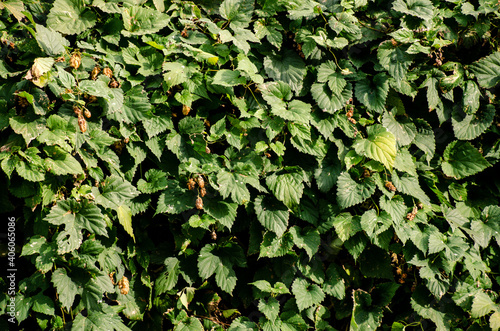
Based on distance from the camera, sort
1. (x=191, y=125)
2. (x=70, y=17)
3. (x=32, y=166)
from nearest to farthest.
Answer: (x=32, y=166)
(x=70, y=17)
(x=191, y=125)

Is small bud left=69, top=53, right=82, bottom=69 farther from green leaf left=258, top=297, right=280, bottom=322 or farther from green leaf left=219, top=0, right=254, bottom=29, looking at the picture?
green leaf left=258, top=297, right=280, bottom=322

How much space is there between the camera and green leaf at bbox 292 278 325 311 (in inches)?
95.1

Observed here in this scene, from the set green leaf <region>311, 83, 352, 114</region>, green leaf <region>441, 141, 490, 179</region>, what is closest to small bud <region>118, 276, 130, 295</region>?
green leaf <region>311, 83, 352, 114</region>

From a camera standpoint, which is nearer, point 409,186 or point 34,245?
point 34,245

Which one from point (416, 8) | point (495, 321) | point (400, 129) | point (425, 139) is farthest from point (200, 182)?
point (495, 321)

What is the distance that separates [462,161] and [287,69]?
1400 mm

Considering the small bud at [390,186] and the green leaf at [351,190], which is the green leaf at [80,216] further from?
the small bud at [390,186]

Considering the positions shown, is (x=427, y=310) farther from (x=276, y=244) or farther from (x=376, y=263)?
(x=276, y=244)

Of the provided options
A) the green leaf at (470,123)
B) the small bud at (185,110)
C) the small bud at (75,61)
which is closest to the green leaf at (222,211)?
the small bud at (185,110)

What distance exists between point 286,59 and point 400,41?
0.71 m

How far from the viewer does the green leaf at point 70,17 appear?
215 centimetres

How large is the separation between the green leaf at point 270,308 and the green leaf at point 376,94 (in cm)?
136

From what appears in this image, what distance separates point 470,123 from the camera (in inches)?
107

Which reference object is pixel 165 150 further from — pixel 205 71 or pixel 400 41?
pixel 400 41
